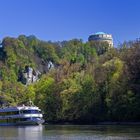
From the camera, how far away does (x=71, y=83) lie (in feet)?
495

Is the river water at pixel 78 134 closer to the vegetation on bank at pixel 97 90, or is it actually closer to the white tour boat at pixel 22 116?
the vegetation on bank at pixel 97 90

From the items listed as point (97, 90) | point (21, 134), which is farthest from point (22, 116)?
point (21, 134)

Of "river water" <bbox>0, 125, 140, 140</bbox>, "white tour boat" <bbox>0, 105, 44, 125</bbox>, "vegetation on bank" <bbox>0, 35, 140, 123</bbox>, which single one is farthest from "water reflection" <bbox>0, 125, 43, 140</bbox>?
"white tour boat" <bbox>0, 105, 44, 125</bbox>

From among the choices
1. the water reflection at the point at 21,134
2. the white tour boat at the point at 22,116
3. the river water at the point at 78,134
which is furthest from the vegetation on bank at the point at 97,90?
the water reflection at the point at 21,134

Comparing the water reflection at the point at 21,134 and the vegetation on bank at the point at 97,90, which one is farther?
the vegetation on bank at the point at 97,90

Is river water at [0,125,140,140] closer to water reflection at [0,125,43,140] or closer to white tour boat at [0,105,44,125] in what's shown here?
water reflection at [0,125,43,140]

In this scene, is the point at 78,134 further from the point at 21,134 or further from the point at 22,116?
the point at 22,116

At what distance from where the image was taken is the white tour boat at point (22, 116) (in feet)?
449

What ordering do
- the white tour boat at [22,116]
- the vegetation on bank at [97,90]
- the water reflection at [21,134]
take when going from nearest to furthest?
the water reflection at [21,134]
the vegetation on bank at [97,90]
the white tour boat at [22,116]

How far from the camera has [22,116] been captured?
140m

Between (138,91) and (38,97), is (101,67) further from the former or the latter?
(38,97)

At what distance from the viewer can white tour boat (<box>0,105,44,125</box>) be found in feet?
449

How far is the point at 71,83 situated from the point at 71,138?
79941mm

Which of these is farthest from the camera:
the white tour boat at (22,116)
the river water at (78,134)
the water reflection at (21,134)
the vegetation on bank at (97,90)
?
the white tour boat at (22,116)
